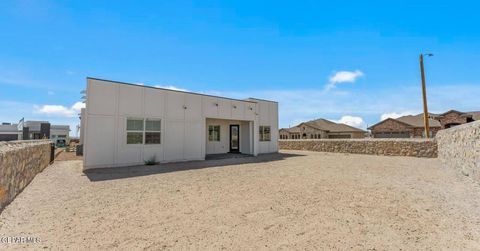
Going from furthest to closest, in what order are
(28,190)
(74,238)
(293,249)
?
(28,190) → (74,238) → (293,249)

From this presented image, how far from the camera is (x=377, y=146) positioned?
17516mm

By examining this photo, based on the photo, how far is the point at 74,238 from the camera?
135 inches

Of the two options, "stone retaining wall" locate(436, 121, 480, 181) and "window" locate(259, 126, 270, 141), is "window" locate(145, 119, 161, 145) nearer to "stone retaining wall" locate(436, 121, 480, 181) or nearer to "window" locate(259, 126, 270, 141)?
"window" locate(259, 126, 270, 141)

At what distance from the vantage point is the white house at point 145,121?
9.88 m

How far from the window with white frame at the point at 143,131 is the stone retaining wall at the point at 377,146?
1555 cm

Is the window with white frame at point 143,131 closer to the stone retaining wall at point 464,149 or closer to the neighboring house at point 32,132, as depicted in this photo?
the stone retaining wall at point 464,149

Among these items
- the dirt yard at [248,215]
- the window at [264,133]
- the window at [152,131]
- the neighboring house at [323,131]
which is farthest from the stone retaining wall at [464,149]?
the neighboring house at [323,131]

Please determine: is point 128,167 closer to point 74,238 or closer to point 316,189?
point 74,238

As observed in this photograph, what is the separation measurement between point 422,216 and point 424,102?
17.8m

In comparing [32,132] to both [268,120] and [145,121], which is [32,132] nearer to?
[145,121]

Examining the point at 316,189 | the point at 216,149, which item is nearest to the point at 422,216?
the point at 316,189

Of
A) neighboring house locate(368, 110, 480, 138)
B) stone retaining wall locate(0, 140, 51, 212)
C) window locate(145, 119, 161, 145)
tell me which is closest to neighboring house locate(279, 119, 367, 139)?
neighboring house locate(368, 110, 480, 138)

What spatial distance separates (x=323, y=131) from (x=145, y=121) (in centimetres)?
3624

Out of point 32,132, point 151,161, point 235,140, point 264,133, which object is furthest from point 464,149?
point 32,132
